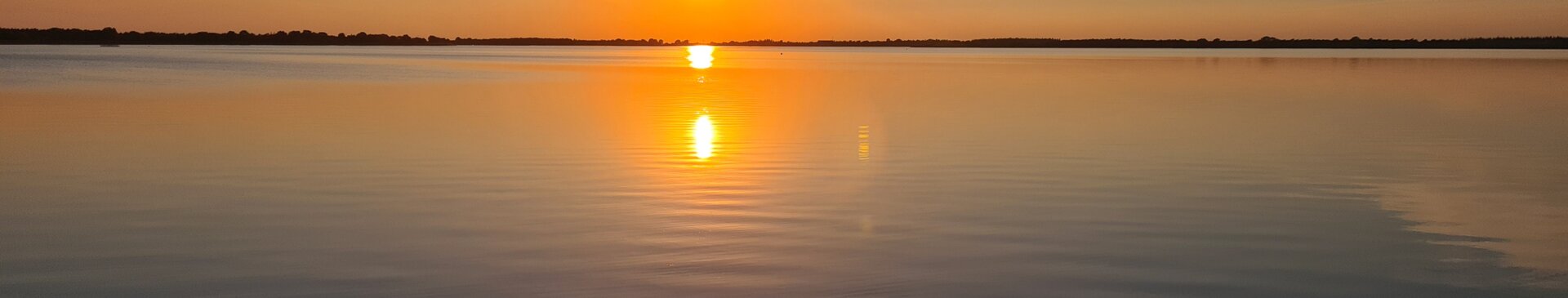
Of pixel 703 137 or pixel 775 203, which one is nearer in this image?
pixel 775 203

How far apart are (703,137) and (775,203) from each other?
7.40 metres

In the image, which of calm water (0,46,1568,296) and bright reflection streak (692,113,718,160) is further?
bright reflection streak (692,113,718,160)

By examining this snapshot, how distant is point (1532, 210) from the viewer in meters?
10.6

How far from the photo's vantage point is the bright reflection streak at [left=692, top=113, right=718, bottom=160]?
51.8 ft

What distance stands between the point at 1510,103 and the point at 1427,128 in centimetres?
904

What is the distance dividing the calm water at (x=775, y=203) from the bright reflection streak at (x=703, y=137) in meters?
0.13

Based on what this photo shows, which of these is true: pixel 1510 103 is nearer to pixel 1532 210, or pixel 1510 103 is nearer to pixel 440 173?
pixel 1532 210

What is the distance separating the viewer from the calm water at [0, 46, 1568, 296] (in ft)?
25.0

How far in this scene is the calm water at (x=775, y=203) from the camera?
7.61 meters

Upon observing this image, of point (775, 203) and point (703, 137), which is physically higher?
point (775, 203)

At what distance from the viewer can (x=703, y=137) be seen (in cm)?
1833

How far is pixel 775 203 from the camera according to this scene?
36.1 feet

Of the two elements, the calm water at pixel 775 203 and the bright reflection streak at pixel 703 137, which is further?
the bright reflection streak at pixel 703 137

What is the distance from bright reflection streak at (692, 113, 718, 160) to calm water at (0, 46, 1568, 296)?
0.13 metres
